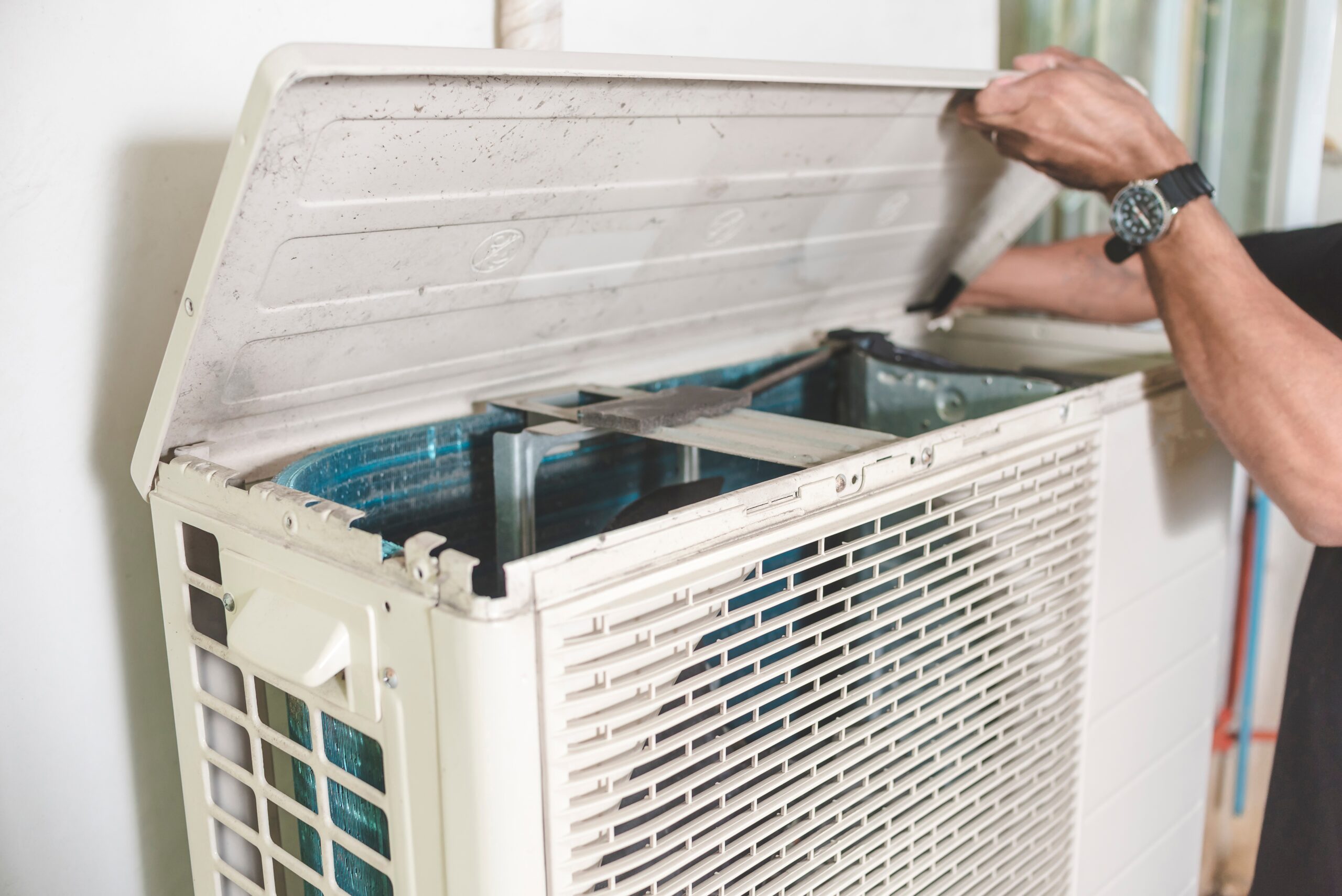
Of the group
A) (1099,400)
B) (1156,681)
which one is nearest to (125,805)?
(1099,400)

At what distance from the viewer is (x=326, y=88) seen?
27.5 inches

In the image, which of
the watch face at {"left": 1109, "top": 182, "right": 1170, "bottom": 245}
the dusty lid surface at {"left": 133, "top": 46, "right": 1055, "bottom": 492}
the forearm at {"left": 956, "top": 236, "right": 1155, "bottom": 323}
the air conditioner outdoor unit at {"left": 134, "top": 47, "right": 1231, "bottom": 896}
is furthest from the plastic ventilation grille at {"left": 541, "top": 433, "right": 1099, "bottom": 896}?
the forearm at {"left": 956, "top": 236, "right": 1155, "bottom": 323}

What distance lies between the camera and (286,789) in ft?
3.15

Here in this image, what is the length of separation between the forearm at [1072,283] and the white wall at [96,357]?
0.92 m

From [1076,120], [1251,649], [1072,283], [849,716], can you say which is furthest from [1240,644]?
[849,716]

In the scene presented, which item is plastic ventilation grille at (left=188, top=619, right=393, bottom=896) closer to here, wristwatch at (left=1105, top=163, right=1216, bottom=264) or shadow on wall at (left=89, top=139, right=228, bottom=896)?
shadow on wall at (left=89, top=139, right=228, bottom=896)

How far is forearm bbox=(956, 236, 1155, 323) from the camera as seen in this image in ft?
5.30

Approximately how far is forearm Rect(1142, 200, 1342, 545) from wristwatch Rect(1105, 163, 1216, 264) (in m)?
0.01

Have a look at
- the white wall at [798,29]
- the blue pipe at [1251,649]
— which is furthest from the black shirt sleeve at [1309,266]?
the blue pipe at [1251,649]

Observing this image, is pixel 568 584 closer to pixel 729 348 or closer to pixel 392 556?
pixel 392 556

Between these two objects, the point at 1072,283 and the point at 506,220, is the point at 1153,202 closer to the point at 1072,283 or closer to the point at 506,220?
the point at 1072,283

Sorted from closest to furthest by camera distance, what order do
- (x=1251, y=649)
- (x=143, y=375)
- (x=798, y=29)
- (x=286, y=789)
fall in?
1. (x=286, y=789)
2. (x=143, y=375)
3. (x=798, y=29)
4. (x=1251, y=649)

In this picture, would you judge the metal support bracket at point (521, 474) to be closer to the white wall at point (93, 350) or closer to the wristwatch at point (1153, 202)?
the white wall at point (93, 350)

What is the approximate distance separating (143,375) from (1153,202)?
1124mm
